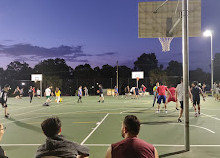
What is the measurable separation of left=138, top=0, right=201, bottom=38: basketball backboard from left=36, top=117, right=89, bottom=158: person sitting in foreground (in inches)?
466

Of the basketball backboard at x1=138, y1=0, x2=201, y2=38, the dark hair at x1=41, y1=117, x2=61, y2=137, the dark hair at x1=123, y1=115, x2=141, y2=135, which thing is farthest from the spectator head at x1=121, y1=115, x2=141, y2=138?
the basketball backboard at x1=138, y1=0, x2=201, y2=38

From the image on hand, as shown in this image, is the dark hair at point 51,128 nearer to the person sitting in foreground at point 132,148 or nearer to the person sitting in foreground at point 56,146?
the person sitting in foreground at point 56,146

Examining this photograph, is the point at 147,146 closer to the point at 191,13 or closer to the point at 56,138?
the point at 56,138

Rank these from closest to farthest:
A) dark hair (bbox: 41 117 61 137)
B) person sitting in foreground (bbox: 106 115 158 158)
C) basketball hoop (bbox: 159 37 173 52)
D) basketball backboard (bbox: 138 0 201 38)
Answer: person sitting in foreground (bbox: 106 115 158 158) → dark hair (bbox: 41 117 61 137) → basketball backboard (bbox: 138 0 201 38) → basketball hoop (bbox: 159 37 173 52)

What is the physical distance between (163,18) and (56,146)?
43.2 ft

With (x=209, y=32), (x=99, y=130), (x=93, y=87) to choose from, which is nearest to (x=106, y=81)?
(x=93, y=87)

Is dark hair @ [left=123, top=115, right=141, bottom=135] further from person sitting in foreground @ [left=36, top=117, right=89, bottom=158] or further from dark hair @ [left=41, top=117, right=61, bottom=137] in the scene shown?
dark hair @ [left=41, top=117, right=61, bottom=137]

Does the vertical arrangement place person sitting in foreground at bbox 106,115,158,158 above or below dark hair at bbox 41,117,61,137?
below

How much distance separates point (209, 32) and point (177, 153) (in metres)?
26.6

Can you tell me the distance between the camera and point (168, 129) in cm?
920

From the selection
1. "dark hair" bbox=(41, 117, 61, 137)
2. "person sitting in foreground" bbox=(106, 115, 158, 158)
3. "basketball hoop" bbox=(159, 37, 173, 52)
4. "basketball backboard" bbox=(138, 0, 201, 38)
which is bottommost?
"person sitting in foreground" bbox=(106, 115, 158, 158)

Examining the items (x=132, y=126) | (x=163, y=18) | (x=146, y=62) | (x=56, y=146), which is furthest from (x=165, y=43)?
(x=146, y=62)

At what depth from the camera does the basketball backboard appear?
13.8 m

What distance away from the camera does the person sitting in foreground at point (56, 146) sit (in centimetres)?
253
